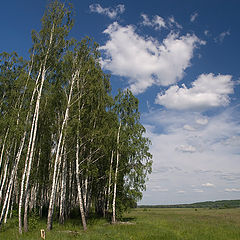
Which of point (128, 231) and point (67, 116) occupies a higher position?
point (67, 116)

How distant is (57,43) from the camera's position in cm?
2248

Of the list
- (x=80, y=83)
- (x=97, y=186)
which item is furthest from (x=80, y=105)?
(x=97, y=186)

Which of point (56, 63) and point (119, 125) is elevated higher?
point (56, 63)

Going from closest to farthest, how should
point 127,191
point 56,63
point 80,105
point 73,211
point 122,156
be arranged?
point 56,63, point 80,105, point 127,191, point 122,156, point 73,211

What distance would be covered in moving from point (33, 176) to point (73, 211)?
27.5 ft

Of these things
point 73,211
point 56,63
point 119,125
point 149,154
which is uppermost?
point 56,63

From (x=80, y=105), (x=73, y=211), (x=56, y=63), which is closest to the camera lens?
(x=56, y=63)

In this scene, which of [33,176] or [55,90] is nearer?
[55,90]

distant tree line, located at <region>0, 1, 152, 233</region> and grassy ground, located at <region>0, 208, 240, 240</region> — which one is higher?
distant tree line, located at <region>0, 1, 152, 233</region>

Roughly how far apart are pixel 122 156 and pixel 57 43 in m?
15.0

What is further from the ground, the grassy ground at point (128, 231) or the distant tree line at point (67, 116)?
the distant tree line at point (67, 116)

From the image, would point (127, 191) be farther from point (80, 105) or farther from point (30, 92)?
point (30, 92)

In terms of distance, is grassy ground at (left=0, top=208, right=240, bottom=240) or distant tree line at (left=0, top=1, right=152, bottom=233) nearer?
grassy ground at (left=0, top=208, right=240, bottom=240)

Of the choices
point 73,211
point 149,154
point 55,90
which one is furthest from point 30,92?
point 73,211
